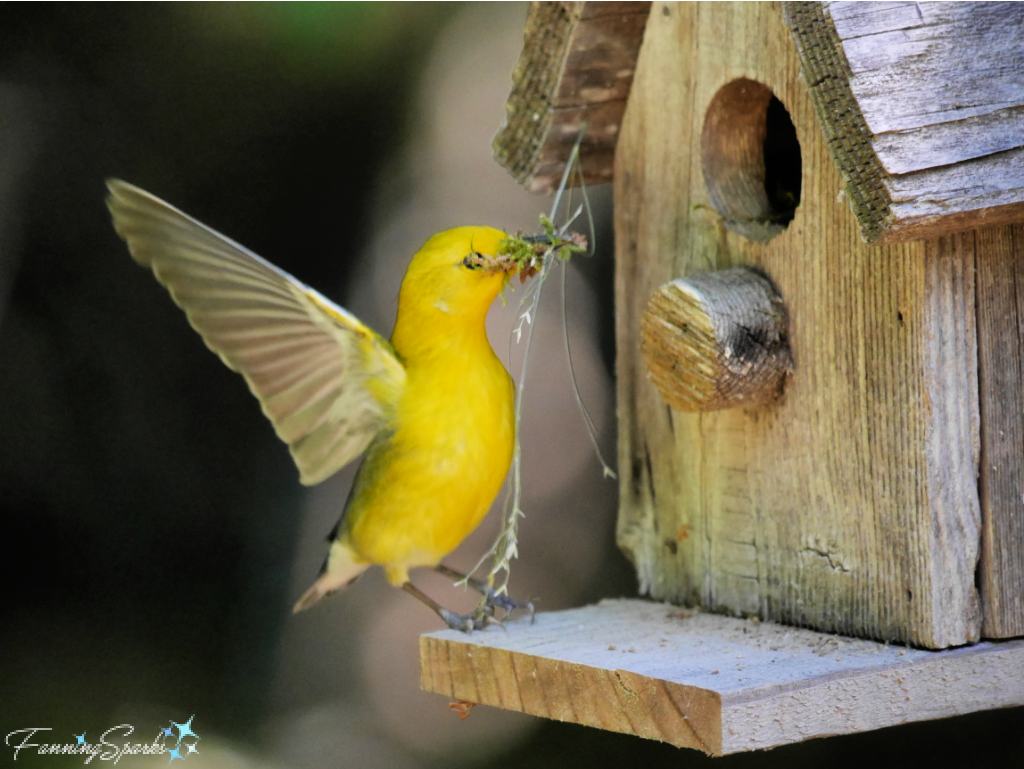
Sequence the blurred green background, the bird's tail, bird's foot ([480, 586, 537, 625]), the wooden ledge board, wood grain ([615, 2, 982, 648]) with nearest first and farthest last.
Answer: the wooden ledge board, wood grain ([615, 2, 982, 648]), bird's foot ([480, 586, 537, 625]), the bird's tail, the blurred green background

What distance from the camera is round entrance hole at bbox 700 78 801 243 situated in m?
2.81

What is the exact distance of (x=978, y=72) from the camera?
2133 millimetres

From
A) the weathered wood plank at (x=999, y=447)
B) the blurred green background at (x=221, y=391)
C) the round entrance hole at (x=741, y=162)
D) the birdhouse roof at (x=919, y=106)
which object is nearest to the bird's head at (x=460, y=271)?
the round entrance hole at (x=741, y=162)

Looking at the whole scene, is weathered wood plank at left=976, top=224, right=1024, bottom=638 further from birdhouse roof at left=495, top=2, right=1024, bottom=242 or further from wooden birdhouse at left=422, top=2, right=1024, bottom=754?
birdhouse roof at left=495, top=2, right=1024, bottom=242

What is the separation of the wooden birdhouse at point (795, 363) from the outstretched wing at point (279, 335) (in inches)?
23.7

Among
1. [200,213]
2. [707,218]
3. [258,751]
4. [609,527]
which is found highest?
[200,213]

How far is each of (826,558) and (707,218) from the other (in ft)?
2.91

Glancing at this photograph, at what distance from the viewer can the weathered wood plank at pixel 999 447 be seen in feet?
7.66

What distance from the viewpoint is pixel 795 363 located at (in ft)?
8.57

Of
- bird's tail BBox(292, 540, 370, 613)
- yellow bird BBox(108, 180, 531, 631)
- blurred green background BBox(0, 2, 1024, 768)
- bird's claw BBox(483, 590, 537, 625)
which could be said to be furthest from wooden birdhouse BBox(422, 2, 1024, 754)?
blurred green background BBox(0, 2, 1024, 768)

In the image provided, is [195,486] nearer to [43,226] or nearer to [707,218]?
[43,226]

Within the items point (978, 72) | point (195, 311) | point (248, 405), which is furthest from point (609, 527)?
point (978, 72)

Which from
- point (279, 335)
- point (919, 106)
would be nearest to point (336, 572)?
point (279, 335)

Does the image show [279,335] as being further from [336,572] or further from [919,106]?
[919,106]
